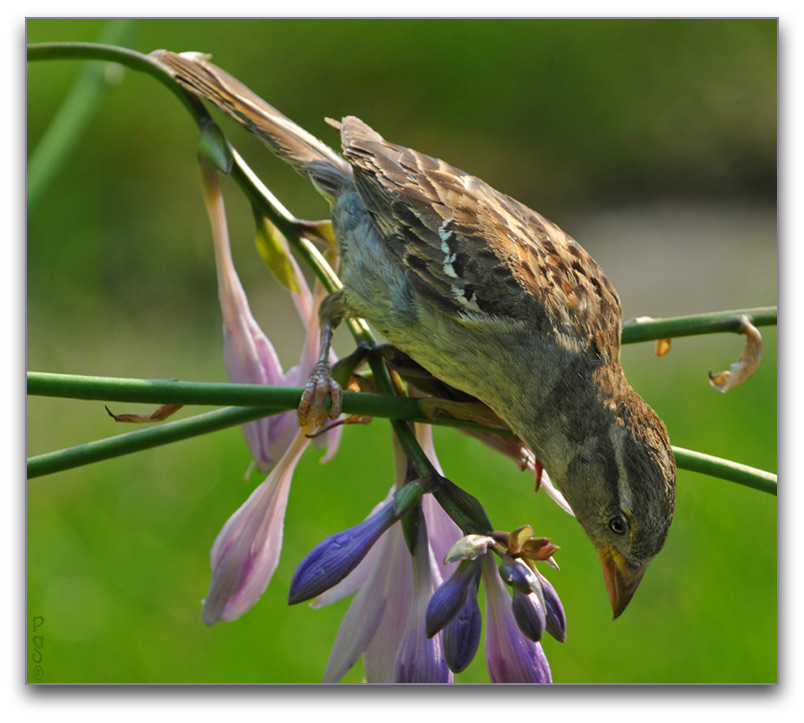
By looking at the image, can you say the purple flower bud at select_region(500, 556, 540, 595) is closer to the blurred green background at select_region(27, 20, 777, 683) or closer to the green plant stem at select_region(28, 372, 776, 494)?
the green plant stem at select_region(28, 372, 776, 494)

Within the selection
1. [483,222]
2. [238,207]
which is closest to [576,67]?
[483,222]

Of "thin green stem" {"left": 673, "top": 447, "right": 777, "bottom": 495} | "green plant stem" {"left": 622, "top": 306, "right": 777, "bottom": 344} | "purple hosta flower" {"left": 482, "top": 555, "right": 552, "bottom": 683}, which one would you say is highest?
"green plant stem" {"left": 622, "top": 306, "right": 777, "bottom": 344}

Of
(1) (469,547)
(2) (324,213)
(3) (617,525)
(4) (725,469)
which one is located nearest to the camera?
(1) (469,547)

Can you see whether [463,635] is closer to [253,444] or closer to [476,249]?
[253,444]

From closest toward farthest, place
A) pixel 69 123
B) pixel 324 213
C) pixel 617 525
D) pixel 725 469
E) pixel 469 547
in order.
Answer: pixel 469 547
pixel 725 469
pixel 617 525
pixel 69 123
pixel 324 213

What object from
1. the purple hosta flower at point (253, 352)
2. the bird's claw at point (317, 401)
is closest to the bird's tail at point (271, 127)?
the purple hosta flower at point (253, 352)

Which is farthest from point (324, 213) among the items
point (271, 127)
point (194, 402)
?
point (194, 402)

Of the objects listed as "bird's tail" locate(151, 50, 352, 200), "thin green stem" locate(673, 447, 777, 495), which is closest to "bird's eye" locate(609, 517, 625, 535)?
"thin green stem" locate(673, 447, 777, 495)
